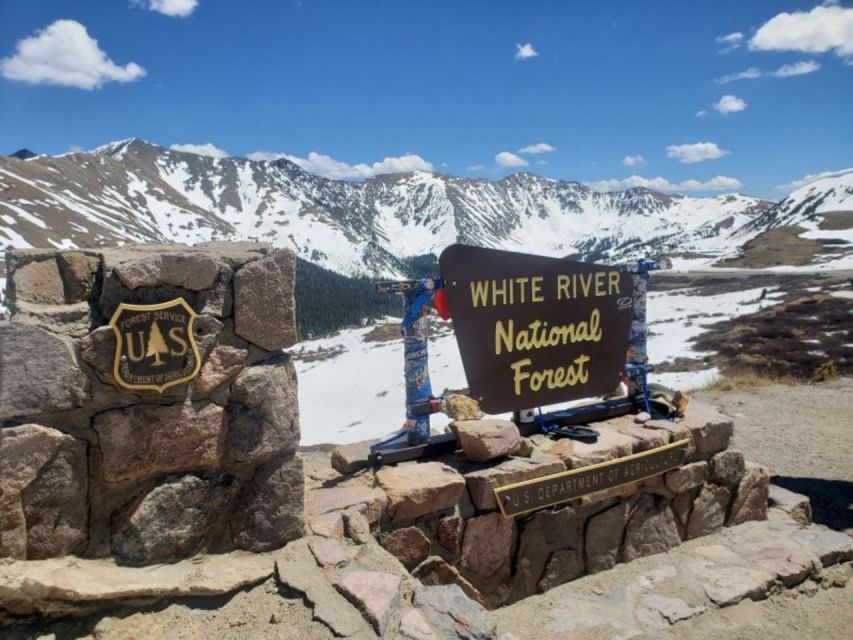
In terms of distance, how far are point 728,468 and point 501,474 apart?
3003mm

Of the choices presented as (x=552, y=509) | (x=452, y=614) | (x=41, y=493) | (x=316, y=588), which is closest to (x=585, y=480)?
(x=552, y=509)

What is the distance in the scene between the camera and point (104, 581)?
328 cm

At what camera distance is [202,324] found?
11.8ft

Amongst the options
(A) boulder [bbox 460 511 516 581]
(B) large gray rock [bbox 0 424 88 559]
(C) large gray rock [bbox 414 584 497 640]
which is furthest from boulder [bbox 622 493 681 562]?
(B) large gray rock [bbox 0 424 88 559]

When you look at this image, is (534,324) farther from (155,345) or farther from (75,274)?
(75,274)

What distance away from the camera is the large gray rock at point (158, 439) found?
3.37m

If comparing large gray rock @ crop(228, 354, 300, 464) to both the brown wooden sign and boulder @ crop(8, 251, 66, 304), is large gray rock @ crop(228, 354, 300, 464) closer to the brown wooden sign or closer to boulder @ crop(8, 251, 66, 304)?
boulder @ crop(8, 251, 66, 304)

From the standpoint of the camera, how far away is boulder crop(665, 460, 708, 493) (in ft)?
20.3

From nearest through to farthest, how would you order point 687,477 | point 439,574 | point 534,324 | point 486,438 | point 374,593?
point 374,593 < point 439,574 < point 486,438 < point 534,324 < point 687,477

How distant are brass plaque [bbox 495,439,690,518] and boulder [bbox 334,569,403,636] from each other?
159 centimetres

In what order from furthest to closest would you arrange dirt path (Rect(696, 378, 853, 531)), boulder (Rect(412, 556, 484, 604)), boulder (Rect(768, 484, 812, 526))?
dirt path (Rect(696, 378, 853, 531)), boulder (Rect(768, 484, 812, 526)), boulder (Rect(412, 556, 484, 604))

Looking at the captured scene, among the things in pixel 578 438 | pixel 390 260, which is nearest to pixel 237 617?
pixel 578 438

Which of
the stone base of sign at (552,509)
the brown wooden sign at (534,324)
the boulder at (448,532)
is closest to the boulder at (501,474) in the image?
the stone base of sign at (552,509)

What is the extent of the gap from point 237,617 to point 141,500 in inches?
33.8
